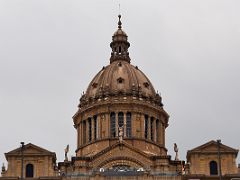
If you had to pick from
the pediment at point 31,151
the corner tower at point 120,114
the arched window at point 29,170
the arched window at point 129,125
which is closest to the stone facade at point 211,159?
the corner tower at point 120,114

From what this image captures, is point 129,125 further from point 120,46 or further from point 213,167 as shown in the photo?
point 213,167

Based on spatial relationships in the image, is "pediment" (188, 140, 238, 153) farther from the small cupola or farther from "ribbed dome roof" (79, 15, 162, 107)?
the small cupola

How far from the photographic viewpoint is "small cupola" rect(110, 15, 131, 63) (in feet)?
413

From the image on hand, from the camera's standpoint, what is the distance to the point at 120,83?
392 feet

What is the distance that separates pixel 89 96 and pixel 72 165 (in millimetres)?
18782

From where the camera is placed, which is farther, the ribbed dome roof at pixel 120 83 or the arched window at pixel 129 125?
the ribbed dome roof at pixel 120 83

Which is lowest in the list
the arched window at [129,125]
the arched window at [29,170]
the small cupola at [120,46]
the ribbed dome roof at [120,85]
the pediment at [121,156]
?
the arched window at [29,170]

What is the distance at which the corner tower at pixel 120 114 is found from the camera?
114250 mm

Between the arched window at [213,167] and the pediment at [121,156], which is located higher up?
the pediment at [121,156]

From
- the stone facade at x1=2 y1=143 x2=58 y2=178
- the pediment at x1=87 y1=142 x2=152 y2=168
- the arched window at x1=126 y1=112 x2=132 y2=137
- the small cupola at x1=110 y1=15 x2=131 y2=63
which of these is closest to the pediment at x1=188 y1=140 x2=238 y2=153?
the pediment at x1=87 y1=142 x2=152 y2=168

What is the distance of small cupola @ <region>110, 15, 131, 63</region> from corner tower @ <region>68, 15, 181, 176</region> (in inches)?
55.9

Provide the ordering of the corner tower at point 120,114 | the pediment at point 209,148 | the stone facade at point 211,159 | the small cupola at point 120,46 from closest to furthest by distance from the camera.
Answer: the stone facade at point 211,159 → the pediment at point 209,148 → the corner tower at point 120,114 → the small cupola at point 120,46

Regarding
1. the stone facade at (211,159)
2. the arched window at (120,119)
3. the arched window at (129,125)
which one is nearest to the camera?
the stone facade at (211,159)

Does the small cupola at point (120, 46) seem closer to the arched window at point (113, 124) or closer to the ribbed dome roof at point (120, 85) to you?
the ribbed dome roof at point (120, 85)
